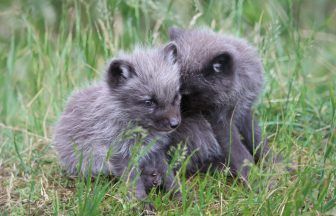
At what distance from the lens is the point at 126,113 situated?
5520mm

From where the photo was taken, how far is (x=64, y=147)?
232 inches

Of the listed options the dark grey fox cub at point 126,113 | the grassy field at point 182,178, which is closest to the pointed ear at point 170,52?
the dark grey fox cub at point 126,113

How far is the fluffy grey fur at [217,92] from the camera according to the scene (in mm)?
5574

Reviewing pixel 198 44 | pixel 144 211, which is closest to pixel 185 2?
pixel 198 44

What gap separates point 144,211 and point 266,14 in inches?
201

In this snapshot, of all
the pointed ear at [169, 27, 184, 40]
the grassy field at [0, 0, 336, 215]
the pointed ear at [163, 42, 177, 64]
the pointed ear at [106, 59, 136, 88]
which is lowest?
the grassy field at [0, 0, 336, 215]

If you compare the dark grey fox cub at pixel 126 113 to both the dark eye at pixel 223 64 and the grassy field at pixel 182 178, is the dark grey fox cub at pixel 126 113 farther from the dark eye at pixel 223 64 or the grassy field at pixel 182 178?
the dark eye at pixel 223 64

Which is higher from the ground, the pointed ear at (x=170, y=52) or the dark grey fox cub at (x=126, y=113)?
the pointed ear at (x=170, y=52)

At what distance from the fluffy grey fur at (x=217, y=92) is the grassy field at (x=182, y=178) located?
253 mm

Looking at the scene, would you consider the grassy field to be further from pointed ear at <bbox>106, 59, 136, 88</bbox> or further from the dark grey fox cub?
pointed ear at <bbox>106, 59, 136, 88</bbox>

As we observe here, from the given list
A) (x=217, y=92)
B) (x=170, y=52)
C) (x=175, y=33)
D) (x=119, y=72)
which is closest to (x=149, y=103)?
(x=119, y=72)

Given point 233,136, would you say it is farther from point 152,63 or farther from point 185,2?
point 185,2

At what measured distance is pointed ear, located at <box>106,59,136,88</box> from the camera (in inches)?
214

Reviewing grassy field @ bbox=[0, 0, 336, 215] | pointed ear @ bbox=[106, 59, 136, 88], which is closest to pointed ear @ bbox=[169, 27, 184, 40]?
grassy field @ bbox=[0, 0, 336, 215]
